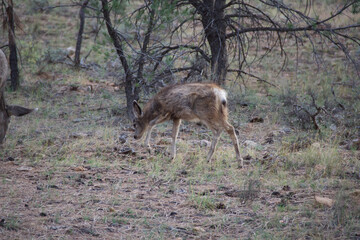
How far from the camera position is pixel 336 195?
660 cm

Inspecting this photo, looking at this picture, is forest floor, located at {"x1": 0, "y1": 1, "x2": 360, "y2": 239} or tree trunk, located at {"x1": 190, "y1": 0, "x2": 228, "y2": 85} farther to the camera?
tree trunk, located at {"x1": 190, "y1": 0, "x2": 228, "y2": 85}

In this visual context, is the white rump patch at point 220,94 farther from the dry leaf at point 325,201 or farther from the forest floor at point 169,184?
the dry leaf at point 325,201

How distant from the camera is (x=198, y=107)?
9164mm

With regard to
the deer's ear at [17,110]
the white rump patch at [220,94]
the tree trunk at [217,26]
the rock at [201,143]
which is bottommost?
the rock at [201,143]

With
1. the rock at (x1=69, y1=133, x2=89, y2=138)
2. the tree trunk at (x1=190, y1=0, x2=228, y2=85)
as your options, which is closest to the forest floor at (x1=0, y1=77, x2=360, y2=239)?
the rock at (x1=69, y1=133, x2=89, y2=138)

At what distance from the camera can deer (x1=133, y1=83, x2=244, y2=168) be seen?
29.7 feet

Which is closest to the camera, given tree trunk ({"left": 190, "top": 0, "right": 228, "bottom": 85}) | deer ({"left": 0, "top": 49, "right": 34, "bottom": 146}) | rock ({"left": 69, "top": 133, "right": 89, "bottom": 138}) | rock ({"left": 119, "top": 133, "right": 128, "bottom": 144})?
deer ({"left": 0, "top": 49, "right": 34, "bottom": 146})

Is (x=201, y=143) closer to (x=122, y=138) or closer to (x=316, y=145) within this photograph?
(x=122, y=138)

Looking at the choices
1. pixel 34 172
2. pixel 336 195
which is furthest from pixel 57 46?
pixel 336 195

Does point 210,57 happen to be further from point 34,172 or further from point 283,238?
point 283,238

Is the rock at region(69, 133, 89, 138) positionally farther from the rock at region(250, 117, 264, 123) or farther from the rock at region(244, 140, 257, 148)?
the rock at region(250, 117, 264, 123)

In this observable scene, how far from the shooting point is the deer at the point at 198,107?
29.7 ft

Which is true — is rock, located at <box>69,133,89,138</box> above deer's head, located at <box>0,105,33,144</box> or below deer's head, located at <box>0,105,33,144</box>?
below

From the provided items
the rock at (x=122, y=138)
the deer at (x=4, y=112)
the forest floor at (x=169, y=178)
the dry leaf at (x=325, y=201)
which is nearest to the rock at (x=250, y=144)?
the forest floor at (x=169, y=178)
